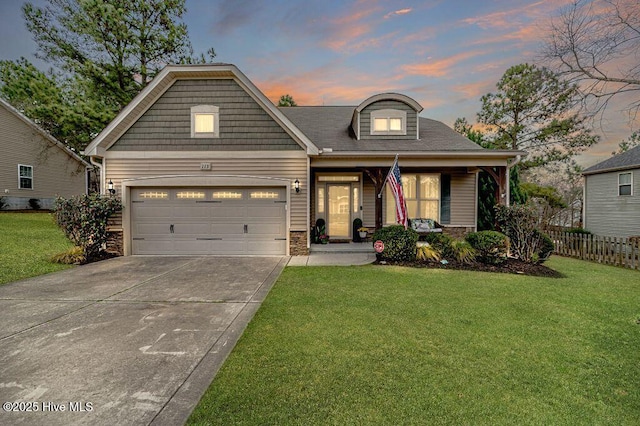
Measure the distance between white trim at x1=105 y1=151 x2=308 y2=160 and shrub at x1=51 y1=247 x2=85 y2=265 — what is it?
9.77ft

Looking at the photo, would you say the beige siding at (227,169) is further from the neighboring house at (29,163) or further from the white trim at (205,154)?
the neighboring house at (29,163)

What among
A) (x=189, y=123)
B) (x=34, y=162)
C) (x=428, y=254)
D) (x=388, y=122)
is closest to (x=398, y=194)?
(x=428, y=254)

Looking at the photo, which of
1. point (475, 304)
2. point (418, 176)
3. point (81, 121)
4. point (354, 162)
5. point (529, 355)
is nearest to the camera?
point (529, 355)

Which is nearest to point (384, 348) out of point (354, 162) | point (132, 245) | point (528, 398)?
point (528, 398)

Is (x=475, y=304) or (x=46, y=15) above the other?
(x=46, y=15)

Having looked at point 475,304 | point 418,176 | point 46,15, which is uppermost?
point 46,15

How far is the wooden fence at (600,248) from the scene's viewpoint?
753cm

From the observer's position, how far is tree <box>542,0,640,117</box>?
4.62 meters

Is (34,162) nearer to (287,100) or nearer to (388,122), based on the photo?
(287,100)

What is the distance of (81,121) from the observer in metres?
12.3

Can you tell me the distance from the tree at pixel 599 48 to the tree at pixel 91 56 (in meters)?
15.8

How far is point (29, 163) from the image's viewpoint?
17016 millimetres

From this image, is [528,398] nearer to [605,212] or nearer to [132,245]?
[132,245]

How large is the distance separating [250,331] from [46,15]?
1838 centimetres
